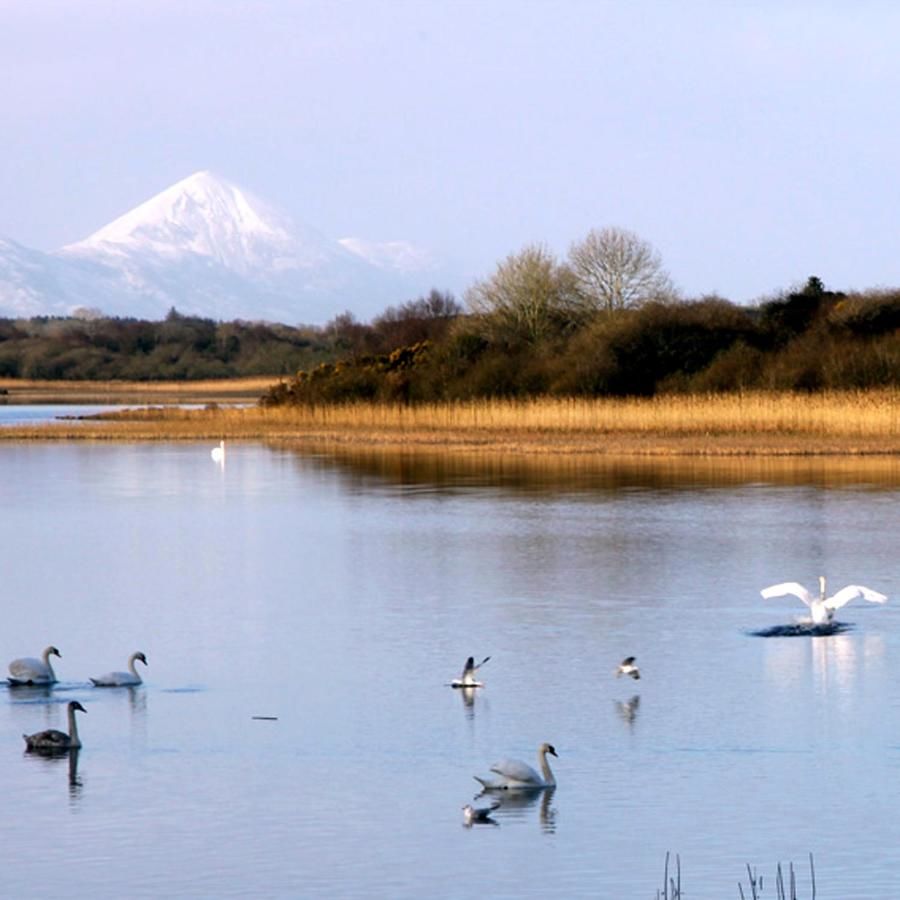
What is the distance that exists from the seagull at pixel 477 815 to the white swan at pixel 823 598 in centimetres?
→ 574

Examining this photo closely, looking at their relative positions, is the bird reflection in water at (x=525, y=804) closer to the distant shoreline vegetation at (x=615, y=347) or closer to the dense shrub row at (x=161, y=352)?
the distant shoreline vegetation at (x=615, y=347)

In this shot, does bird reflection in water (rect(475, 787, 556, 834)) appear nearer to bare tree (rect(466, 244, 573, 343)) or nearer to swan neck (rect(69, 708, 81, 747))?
swan neck (rect(69, 708, 81, 747))

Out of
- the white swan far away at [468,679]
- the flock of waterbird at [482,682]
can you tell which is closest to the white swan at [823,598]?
the flock of waterbird at [482,682]

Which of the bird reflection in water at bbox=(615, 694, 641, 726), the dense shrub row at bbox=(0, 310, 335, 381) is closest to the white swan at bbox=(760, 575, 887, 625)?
the bird reflection in water at bbox=(615, 694, 641, 726)

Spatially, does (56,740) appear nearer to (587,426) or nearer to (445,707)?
(445,707)

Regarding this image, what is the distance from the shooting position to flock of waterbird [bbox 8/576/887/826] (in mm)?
9656

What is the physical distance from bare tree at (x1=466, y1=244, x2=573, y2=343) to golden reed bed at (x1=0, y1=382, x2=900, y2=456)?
5918 millimetres

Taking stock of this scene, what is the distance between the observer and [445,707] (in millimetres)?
11836

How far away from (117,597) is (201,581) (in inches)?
50.2

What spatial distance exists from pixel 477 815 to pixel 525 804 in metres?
0.30

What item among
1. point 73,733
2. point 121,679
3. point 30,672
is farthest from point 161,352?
point 73,733

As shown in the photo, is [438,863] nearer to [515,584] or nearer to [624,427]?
[515,584]

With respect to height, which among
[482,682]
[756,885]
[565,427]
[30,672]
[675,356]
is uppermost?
[675,356]

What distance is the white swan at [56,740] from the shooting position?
10758mm
